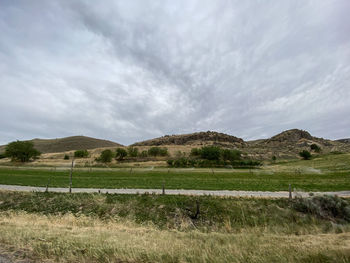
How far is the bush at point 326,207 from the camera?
14.2 meters

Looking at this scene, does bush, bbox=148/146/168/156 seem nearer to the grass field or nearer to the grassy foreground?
the grass field

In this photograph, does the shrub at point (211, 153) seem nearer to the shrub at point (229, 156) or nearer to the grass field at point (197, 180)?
the shrub at point (229, 156)

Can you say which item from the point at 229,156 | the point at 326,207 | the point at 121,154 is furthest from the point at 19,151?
the point at 326,207

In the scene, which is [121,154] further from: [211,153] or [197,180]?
[197,180]

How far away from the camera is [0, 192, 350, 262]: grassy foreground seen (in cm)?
491

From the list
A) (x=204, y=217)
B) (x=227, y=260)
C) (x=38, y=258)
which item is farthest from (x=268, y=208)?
(x=38, y=258)

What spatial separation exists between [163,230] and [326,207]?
1387cm

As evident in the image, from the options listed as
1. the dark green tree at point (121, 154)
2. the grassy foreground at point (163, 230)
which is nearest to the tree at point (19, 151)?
the dark green tree at point (121, 154)

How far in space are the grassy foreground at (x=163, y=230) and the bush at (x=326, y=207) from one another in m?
0.68

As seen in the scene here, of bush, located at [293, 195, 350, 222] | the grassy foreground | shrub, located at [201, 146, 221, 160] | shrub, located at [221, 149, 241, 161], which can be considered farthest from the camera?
shrub, located at [201, 146, 221, 160]

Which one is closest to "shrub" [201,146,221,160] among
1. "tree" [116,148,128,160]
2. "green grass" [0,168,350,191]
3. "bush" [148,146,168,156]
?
"bush" [148,146,168,156]

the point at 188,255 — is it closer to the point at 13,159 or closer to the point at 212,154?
the point at 212,154

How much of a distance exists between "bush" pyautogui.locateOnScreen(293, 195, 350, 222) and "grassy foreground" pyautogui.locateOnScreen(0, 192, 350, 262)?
68 cm

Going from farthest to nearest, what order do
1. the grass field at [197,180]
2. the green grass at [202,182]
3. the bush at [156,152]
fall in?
the bush at [156,152], the grass field at [197,180], the green grass at [202,182]
